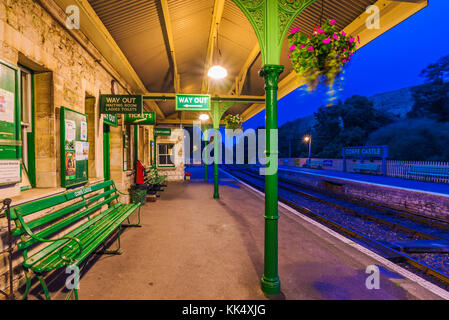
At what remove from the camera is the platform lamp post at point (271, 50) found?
2.79 metres

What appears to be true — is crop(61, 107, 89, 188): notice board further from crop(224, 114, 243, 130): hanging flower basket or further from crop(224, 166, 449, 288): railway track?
crop(224, 114, 243, 130): hanging flower basket

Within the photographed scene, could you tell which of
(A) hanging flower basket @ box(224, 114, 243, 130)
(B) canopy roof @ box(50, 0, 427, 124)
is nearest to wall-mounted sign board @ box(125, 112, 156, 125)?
(B) canopy roof @ box(50, 0, 427, 124)

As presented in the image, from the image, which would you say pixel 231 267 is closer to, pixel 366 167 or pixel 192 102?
pixel 192 102

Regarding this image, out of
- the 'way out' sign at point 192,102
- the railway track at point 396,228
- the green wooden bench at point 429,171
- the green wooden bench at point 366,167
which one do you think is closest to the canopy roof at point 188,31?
the 'way out' sign at point 192,102

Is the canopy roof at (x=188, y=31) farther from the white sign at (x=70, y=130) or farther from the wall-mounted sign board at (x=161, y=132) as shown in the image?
the wall-mounted sign board at (x=161, y=132)

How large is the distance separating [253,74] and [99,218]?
316 inches

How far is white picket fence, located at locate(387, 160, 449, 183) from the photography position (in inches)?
482

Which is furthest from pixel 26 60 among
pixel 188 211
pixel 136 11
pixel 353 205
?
pixel 353 205

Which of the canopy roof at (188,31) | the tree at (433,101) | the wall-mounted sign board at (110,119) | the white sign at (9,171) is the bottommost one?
the white sign at (9,171)

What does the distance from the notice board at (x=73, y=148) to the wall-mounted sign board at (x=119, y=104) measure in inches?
35.1

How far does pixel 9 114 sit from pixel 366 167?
21.1 metres

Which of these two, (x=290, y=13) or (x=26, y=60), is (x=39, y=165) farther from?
(x=290, y=13)

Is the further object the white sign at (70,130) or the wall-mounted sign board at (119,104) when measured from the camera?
the wall-mounted sign board at (119,104)

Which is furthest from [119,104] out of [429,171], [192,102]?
[429,171]
